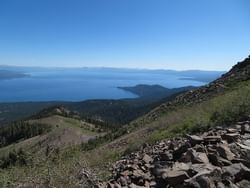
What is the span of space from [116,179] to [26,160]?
1.90 m

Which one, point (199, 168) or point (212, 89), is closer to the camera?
point (199, 168)

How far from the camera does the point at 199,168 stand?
5203 millimetres

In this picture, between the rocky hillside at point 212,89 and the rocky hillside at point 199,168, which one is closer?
the rocky hillside at point 199,168

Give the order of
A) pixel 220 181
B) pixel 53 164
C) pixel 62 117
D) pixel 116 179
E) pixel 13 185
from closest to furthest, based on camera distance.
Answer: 1. pixel 220 181
2. pixel 13 185
3. pixel 116 179
4. pixel 53 164
5. pixel 62 117

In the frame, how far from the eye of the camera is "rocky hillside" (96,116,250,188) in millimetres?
4816

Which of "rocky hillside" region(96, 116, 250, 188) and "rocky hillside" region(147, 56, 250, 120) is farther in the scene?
"rocky hillside" region(147, 56, 250, 120)

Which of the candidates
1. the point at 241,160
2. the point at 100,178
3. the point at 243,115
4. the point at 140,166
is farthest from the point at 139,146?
the point at 241,160

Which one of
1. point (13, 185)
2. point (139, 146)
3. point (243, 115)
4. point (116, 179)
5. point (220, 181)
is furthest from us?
point (139, 146)

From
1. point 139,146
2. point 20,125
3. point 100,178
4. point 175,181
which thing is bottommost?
point 20,125

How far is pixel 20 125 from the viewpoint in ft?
385

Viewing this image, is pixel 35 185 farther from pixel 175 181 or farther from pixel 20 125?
pixel 20 125

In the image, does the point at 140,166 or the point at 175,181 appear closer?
the point at 175,181

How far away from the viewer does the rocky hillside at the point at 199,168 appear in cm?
482

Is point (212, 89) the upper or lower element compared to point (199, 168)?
lower
